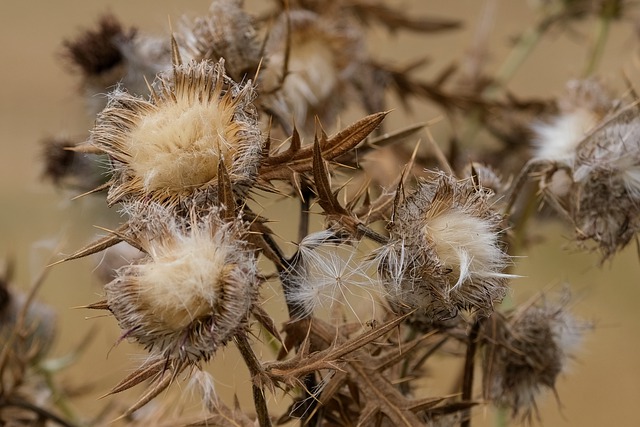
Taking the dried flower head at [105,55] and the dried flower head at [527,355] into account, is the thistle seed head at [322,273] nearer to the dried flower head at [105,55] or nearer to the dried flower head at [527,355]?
the dried flower head at [527,355]

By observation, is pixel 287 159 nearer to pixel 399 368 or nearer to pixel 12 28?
pixel 399 368

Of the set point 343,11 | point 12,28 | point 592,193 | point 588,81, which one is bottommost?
point 592,193

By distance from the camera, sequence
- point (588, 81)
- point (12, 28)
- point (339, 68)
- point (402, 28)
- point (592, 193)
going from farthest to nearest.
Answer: point (12, 28) < point (402, 28) < point (339, 68) < point (588, 81) < point (592, 193)

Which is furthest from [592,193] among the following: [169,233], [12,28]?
[12,28]

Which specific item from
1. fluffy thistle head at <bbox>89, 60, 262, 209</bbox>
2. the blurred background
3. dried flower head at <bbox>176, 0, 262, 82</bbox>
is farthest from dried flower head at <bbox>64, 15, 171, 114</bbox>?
fluffy thistle head at <bbox>89, 60, 262, 209</bbox>

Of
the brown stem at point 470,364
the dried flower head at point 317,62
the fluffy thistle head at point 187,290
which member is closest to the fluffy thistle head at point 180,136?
the fluffy thistle head at point 187,290
